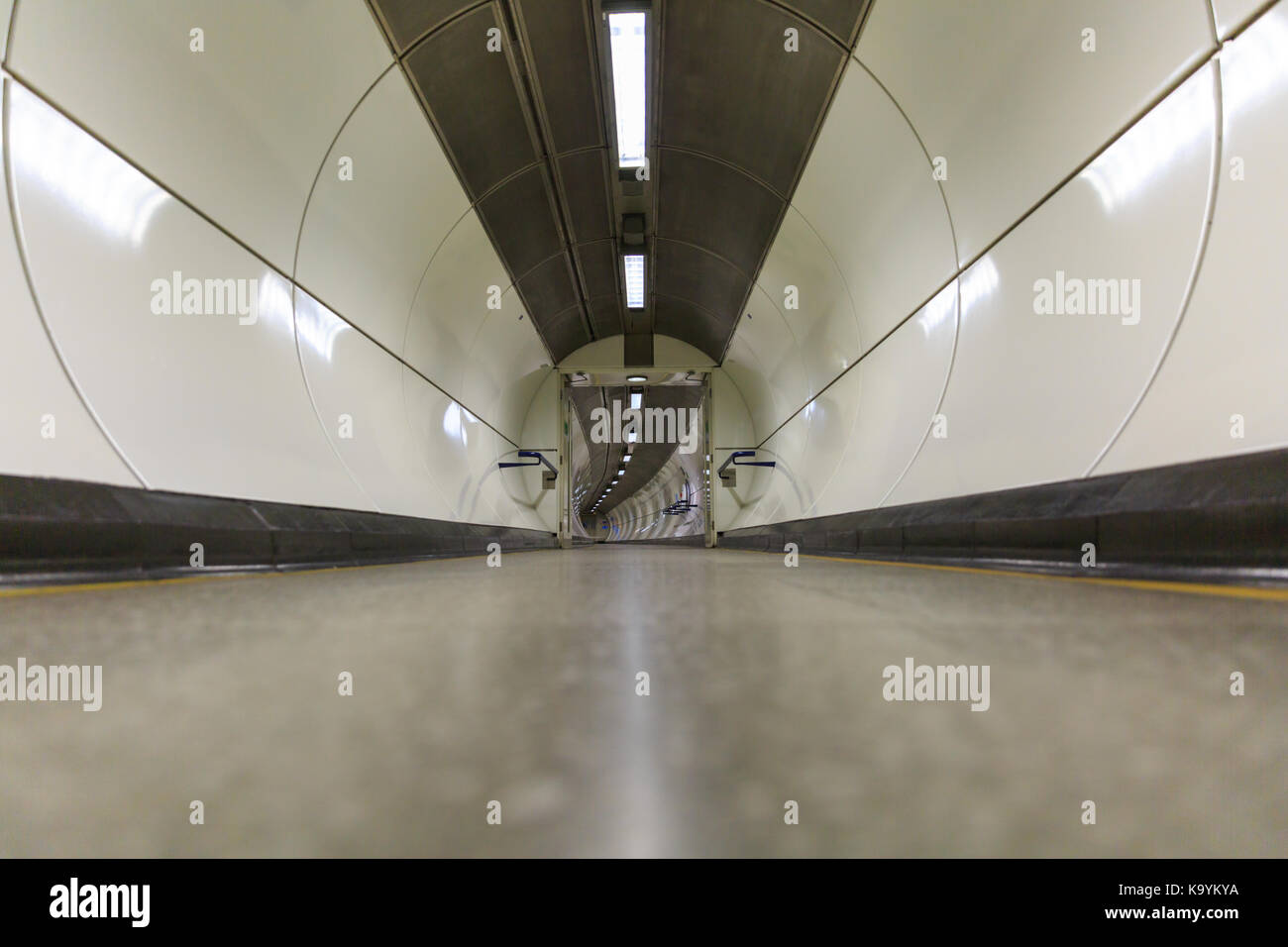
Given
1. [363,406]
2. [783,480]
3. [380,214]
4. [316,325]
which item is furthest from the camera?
[783,480]

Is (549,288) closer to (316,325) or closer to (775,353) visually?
(775,353)

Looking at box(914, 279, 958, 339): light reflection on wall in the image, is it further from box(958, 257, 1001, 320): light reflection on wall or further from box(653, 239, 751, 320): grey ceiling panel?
box(653, 239, 751, 320): grey ceiling panel

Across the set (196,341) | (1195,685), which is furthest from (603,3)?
(1195,685)

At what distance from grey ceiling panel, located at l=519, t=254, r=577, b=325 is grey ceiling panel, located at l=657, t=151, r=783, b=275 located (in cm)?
187

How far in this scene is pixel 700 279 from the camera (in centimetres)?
1140

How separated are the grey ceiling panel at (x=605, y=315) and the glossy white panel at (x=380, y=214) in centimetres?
591

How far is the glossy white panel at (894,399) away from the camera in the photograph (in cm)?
525

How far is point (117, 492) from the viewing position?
9.88ft

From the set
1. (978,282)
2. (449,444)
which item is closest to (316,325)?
(449,444)

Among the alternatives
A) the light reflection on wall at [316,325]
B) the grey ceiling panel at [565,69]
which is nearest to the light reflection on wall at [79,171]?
the light reflection on wall at [316,325]

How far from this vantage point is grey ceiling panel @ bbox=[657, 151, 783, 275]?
8.05m

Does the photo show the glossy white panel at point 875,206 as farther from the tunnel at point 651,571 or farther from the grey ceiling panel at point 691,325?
the grey ceiling panel at point 691,325

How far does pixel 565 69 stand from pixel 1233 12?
546 cm

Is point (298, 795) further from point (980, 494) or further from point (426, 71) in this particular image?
point (426, 71)
